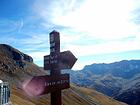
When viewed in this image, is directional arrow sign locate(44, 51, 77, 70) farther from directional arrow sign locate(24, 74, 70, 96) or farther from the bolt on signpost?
directional arrow sign locate(24, 74, 70, 96)

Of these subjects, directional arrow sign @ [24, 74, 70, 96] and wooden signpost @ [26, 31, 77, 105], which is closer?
directional arrow sign @ [24, 74, 70, 96]

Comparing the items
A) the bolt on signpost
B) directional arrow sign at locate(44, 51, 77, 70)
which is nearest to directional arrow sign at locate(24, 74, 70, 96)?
the bolt on signpost

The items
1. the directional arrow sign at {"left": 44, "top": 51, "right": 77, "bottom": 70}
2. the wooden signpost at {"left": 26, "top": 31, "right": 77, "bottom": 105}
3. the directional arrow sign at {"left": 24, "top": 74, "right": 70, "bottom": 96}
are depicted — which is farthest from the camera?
the directional arrow sign at {"left": 44, "top": 51, "right": 77, "bottom": 70}

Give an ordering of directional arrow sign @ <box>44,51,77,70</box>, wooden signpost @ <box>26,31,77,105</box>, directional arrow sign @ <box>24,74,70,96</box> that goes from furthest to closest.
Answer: directional arrow sign @ <box>44,51,77,70</box>, wooden signpost @ <box>26,31,77,105</box>, directional arrow sign @ <box>24,74,70,96</box>

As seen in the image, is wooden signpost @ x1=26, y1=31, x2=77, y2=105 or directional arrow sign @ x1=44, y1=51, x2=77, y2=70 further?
directional arrow sign @ x1=44, y1=51, x2=77, y2=70

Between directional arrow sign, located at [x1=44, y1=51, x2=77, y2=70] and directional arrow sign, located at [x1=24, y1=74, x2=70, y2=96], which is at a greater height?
directional arrow sign, located at [x1=44, y1=51, x2=77, y2=70]

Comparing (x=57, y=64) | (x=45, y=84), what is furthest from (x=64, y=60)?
(x=45, y=84)

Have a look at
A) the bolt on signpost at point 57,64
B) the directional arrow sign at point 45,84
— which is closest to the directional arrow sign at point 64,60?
the bolt on signpost at point 57,64

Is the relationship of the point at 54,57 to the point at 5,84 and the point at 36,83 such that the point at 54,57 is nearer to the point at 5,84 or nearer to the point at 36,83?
the point at 36,83

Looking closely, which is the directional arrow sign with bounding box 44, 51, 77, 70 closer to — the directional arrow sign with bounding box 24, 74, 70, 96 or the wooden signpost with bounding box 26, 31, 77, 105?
the wooden signpost with bounding box 26, 31, 77, 105
